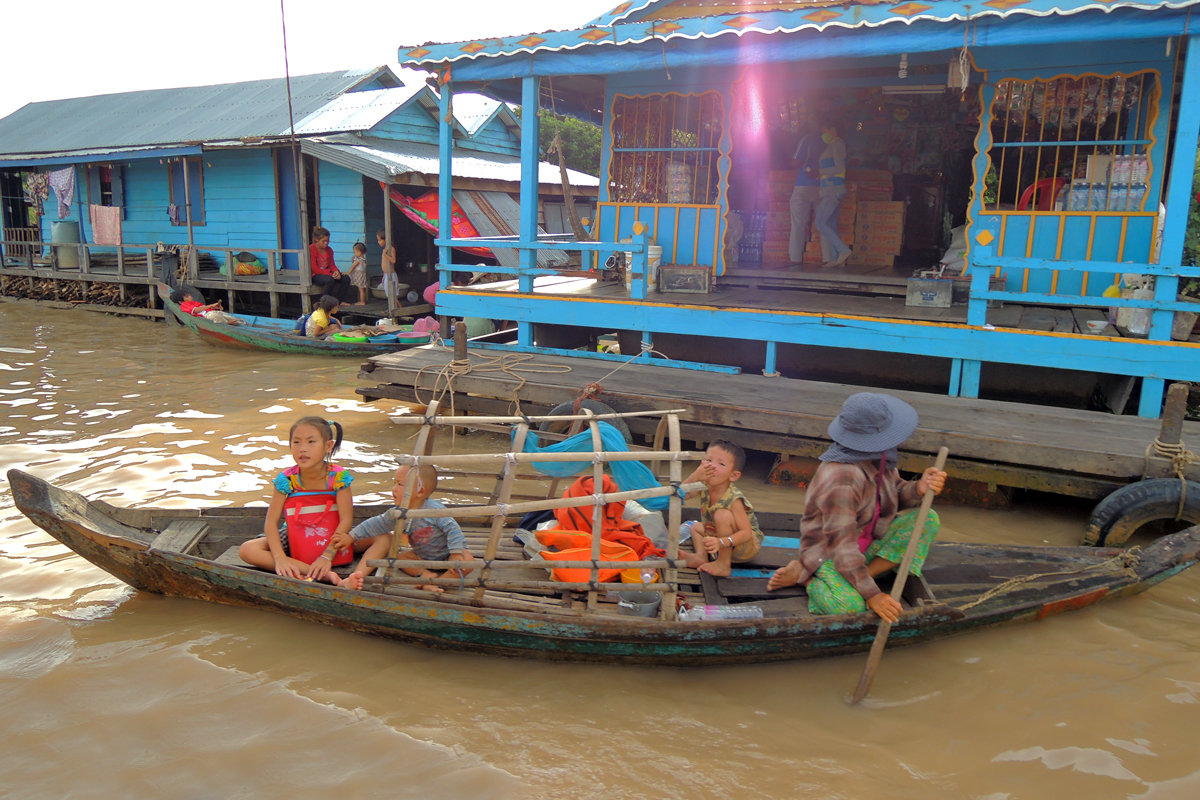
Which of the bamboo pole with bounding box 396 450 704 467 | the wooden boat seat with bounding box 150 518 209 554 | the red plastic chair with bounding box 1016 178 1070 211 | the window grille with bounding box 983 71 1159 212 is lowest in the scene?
the wooden boat seat with bounding box 150 518 209 554

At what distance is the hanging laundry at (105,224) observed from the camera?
19.8 meters

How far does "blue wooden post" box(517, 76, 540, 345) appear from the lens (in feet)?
30.0

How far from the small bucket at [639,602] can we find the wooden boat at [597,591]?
0.05m

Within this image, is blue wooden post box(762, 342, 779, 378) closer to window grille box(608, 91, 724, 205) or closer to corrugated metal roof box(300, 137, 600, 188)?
window grille box(608, 91, 724, 205)

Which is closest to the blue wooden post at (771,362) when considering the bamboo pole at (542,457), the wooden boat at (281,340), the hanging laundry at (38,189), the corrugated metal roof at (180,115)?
the bamboo pole at (542,457)

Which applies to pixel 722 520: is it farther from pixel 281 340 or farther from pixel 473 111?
pixel 473 111

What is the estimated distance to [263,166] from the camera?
17453 mm

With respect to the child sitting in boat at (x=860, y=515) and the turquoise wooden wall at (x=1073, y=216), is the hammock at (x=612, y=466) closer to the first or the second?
the child sitting in boat at (x=860, y=515)

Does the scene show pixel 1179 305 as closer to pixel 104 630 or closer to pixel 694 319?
pixel 694 319

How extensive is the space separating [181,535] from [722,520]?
11.0ft

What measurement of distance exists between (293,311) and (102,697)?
45.2 feet

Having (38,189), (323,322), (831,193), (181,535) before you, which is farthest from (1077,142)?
(38,189)

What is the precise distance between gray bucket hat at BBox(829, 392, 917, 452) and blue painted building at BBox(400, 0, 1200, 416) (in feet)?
11.3

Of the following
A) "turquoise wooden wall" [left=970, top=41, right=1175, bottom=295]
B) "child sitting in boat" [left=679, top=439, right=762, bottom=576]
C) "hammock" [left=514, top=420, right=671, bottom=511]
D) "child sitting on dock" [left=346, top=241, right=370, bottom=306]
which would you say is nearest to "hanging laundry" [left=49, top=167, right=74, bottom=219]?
"child sitting on dock" [left=346, top=241, right=370, bottom=306]
